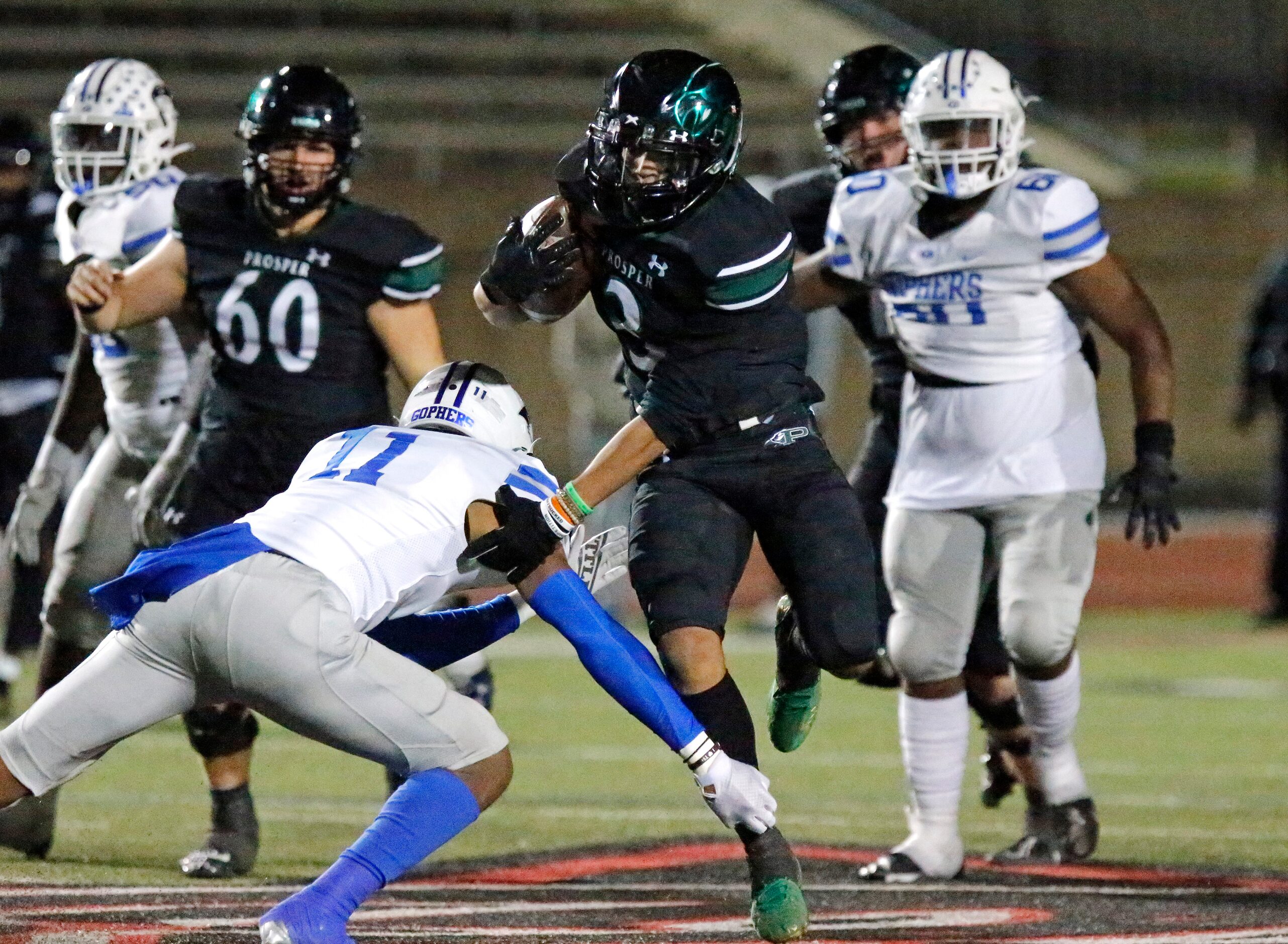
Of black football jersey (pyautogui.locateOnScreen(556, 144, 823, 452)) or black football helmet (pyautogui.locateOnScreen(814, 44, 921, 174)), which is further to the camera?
black football helmet (pyautogui.locateOnScreen(814, 44, 921, 174))

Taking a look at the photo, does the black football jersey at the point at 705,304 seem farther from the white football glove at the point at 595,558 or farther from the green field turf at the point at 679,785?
the green field turf at the point at 679,785

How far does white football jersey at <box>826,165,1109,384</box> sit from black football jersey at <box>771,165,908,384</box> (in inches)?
18.0

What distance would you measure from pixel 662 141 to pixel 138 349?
6.14 feet

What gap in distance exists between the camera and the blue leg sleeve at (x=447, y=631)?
4.09 meters

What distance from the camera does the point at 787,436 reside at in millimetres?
4434

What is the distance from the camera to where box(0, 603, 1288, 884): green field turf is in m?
5.53

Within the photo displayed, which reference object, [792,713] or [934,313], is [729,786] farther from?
[934,313]

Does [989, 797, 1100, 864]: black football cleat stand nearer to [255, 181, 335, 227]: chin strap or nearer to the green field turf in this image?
the green field turf

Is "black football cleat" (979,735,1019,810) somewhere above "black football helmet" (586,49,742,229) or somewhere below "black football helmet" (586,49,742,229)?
below

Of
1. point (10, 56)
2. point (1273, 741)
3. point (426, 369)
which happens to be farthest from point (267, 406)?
point (10, 56)

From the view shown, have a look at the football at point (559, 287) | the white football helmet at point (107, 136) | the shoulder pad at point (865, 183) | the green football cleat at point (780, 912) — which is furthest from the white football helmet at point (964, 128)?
the white football helmet at point (107, 136)

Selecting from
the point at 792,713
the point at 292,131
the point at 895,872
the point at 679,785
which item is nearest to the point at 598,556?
the point at 792,713

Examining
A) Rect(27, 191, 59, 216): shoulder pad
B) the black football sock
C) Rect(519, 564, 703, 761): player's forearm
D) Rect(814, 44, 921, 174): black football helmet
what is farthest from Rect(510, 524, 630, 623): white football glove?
Rect(27, 191, 59, 216): shoulder pad

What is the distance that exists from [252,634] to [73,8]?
537 inches
